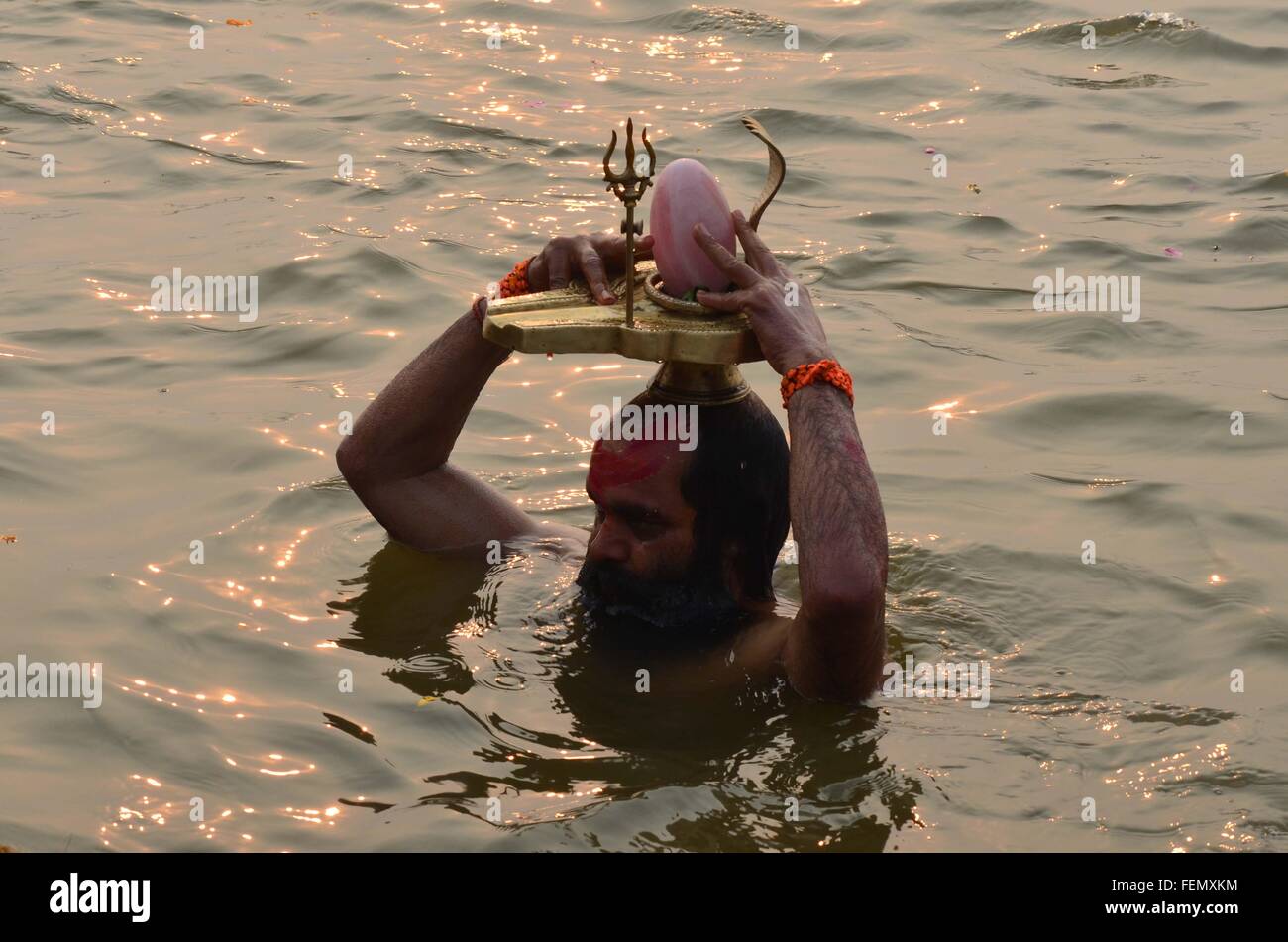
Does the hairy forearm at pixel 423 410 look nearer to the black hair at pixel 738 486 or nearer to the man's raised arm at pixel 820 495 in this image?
the black hair at pixel 738 486

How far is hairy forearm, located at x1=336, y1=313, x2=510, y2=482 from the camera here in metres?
5.39

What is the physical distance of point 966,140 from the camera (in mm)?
11141

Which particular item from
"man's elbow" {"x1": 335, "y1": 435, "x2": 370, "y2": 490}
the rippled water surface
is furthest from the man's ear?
"man's elbow" {"x1": 335, "y1": 435, "x2": 370, "y2": 490}

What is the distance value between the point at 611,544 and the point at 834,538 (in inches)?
30.7

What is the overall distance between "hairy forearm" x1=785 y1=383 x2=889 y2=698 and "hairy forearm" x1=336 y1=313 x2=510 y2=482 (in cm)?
128

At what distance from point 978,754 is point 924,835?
50 cm

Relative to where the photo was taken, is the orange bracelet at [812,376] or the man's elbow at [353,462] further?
the man's elbow at [353,462]

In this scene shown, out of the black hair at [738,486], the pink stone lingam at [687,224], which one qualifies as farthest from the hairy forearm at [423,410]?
the pink stone lingam at [687,224]

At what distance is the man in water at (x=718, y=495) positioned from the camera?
4391 millimetres

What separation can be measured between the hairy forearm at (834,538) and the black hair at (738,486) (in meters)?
0.28

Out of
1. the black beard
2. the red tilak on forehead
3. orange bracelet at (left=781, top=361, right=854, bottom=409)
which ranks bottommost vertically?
the black beard

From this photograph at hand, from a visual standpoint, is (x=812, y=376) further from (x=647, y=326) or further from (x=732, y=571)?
(x=732, y=571)

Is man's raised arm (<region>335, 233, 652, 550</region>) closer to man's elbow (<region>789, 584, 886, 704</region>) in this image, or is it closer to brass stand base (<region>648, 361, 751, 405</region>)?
brass stand base (<region>648, 361, 751, 405</region>)

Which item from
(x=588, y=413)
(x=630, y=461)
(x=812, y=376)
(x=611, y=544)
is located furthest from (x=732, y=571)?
(x=588, y=413)
